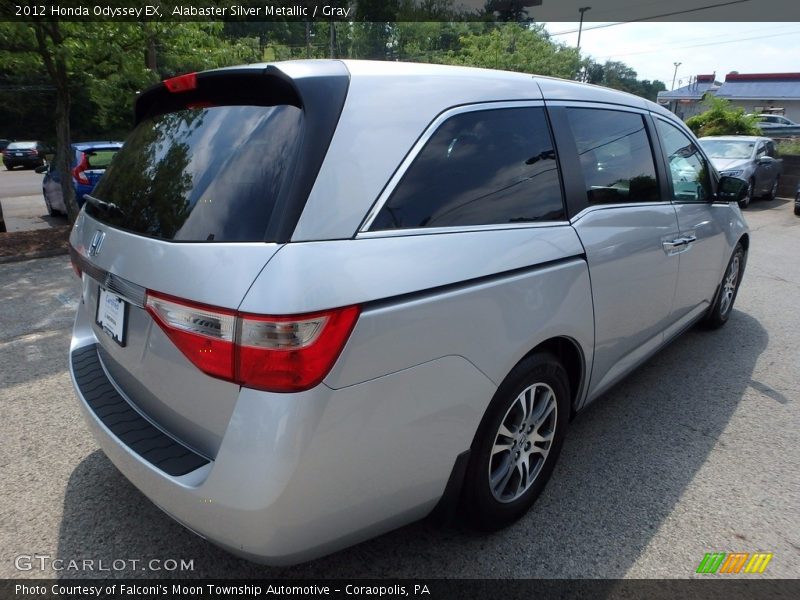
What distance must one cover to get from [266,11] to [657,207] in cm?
1317

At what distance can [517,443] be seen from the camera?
2.28m

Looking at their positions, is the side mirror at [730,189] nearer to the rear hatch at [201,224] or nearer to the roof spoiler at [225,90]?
the rear hatch at [201,224]

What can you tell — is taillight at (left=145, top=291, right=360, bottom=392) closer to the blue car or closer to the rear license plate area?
the rear license plate area

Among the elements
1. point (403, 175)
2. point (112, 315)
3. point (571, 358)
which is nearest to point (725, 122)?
point (571, 358)

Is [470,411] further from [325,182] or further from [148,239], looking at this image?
[148,239]

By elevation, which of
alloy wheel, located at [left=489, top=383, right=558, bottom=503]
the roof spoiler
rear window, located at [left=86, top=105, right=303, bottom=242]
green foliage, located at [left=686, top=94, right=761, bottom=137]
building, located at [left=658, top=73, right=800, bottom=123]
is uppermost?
building, located at [left=658, top=73, right=800, bottom=123]

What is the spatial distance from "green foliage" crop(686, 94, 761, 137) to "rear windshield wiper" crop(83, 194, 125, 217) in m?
21.4

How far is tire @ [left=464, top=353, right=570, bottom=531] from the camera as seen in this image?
206 cm

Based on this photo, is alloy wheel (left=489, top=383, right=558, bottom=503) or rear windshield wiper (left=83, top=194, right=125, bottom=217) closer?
rear windshield wiper (left=83, top=194, right=125, bottom=217)

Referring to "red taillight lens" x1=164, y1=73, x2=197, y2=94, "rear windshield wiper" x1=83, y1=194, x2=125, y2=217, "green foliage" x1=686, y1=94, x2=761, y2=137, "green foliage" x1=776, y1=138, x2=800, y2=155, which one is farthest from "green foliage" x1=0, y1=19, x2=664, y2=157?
"green foliage" x1=776, y1=138, x2=800, y2=155

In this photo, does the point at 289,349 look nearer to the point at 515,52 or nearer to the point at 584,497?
the point at 584,497

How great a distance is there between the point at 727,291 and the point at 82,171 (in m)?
9.95

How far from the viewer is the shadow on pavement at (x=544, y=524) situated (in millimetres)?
2131

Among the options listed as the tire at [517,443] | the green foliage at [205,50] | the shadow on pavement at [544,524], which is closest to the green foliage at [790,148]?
the green foliage at [205,50]
